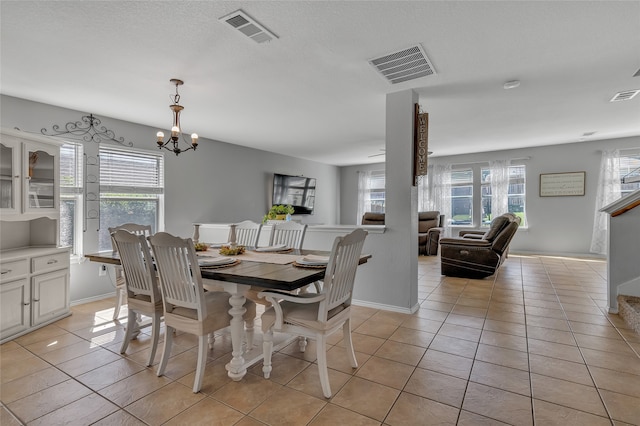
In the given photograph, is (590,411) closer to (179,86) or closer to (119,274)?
(119,274)

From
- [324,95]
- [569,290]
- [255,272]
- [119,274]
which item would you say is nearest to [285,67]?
[324,95]

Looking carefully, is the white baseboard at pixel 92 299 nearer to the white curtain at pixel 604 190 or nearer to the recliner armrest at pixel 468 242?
the recliner armrest at pixel 468 242

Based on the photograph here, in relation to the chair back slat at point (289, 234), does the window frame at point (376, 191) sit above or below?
above

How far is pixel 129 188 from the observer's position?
452cm

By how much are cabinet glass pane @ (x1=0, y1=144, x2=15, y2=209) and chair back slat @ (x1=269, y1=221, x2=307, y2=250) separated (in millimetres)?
2493

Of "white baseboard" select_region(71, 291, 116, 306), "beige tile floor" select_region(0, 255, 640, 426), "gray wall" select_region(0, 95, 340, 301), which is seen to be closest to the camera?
"beige tile floor" select_region(0, 255, 640, 426)

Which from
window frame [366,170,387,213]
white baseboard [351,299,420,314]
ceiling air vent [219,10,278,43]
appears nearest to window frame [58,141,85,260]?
ceiling air vent [219,10,278,43]

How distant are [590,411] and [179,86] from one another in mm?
4149

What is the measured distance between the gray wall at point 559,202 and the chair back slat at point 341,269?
6.72 m

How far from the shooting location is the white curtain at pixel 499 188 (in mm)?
7270

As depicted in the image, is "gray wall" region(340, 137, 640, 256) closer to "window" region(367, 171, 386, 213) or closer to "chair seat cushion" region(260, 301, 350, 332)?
"window" region(367, 171, 386, 213)

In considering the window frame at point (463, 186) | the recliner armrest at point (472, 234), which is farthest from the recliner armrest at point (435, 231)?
the window frame at point (463, 186)

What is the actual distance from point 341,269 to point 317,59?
73.0 inches

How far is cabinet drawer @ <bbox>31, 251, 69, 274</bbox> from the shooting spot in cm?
304
